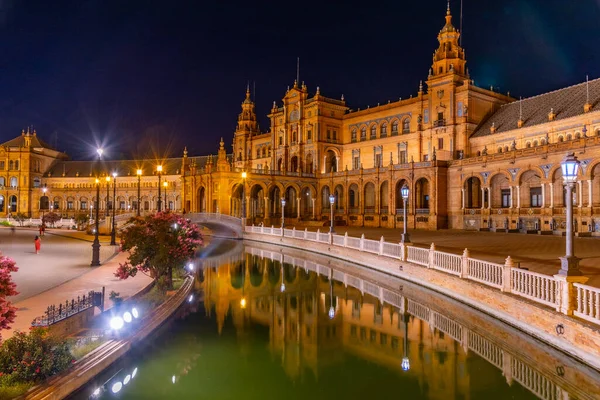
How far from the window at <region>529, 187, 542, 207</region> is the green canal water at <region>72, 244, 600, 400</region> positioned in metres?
25.6

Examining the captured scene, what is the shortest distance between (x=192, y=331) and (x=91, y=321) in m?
2.71

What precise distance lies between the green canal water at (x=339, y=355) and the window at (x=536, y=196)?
25567 mm

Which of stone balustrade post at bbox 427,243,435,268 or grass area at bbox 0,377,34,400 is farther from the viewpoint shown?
stone balustrade post at bbox 427,243,435,268

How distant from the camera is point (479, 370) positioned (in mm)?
9625

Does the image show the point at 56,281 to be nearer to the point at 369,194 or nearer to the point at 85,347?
the point at 85,347

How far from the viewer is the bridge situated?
153ft

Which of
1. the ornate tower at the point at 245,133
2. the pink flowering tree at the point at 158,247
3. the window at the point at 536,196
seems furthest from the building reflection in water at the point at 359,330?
the ornate tower at the point at 245,133

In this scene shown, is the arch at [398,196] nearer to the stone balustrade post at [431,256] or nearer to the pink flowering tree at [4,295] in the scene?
the stone balustrade post at [431,256]

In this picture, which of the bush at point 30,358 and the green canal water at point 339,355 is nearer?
the bush at point 30,358

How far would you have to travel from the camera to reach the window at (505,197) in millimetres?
39938

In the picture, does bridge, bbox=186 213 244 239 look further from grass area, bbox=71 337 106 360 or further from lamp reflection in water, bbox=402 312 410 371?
grass area, bbox=71 337 106 360

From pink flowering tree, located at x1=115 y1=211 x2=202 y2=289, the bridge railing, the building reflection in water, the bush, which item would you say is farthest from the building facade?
the bush

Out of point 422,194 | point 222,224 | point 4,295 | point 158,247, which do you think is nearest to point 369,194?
point 422,194

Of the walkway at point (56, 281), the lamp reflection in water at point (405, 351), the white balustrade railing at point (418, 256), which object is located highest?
the white balustrade railing at point (418, 256)
